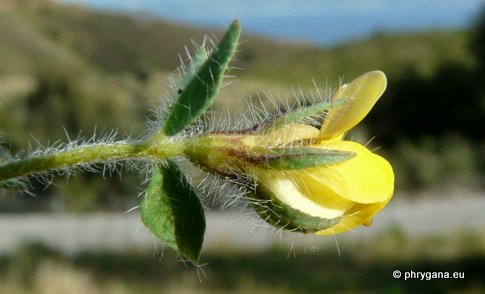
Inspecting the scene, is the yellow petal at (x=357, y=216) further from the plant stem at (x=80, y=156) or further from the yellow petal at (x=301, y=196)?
the plant stem at (x=80, y=156)

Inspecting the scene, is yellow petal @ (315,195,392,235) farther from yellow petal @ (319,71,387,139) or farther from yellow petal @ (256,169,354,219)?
yellow petal @ (319,71,387,139)

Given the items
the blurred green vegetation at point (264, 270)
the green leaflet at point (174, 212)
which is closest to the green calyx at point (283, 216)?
the green leaflet at point (174, 212)

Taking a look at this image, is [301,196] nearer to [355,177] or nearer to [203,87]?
[355,177]

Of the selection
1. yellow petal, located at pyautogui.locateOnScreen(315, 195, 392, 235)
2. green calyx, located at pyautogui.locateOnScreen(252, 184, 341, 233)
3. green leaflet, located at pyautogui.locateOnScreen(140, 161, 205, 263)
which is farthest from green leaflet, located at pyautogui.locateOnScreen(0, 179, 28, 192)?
yellow petal, located at pyautogui.locateOnScreen(315, 195, 392, 235)

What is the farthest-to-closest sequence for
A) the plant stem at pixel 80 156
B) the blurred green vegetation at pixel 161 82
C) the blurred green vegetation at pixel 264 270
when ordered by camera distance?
the blurred green vegetation at pixel 264 270
the blurred green vegetation at pixel 161 82
the plant stem at pixel 80 156

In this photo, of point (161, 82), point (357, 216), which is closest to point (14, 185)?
point (161, 82)

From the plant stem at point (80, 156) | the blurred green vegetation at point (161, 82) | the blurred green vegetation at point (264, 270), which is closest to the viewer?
the plant stem at point (80, 156)

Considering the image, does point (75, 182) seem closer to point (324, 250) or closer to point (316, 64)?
point (324, 250)
